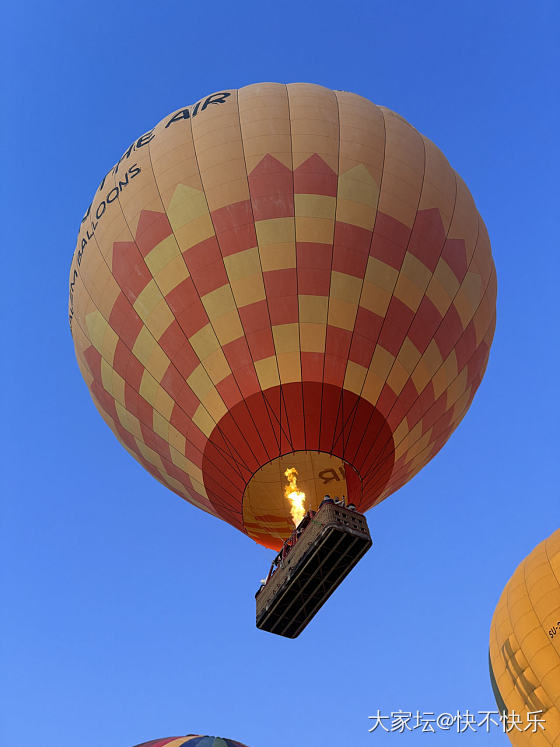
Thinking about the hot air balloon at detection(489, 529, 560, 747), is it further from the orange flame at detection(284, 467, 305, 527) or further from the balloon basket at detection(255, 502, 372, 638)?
the orange flame at detection(284, 467, 305, 527)

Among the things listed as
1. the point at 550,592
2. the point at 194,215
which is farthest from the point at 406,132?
the point at 550,592

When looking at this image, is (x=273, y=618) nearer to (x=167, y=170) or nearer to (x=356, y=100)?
(x=167, y=170)

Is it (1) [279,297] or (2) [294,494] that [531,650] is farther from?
(1) [279,297]

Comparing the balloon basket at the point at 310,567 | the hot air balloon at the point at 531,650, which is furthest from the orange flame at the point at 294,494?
the hot air balloon at the point at 531,650

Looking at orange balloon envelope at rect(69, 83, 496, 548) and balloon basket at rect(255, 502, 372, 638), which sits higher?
orange balloon envelope at rect(69, 83, 496, 548)

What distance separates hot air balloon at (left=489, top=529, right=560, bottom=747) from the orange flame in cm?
399

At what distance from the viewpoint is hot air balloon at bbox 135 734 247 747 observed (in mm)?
16500

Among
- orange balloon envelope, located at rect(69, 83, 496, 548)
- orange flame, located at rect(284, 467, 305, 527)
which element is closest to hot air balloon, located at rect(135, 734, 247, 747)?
orange balloon envelope, located at rect(69, 83, 496, 548)

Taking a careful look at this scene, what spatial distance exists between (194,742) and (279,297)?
30.7ft

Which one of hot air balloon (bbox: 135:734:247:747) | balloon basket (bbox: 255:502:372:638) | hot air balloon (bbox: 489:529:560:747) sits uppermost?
hot air balloon (bbox: 135:734:247:747)

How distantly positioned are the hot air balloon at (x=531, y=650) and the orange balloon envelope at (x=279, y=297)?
2.65m

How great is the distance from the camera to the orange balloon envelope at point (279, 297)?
12172mm

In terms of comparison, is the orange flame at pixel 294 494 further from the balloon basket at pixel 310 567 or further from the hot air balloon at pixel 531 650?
the hot air balloon at pixel 531 650

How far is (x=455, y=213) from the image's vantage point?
44.3 ft
